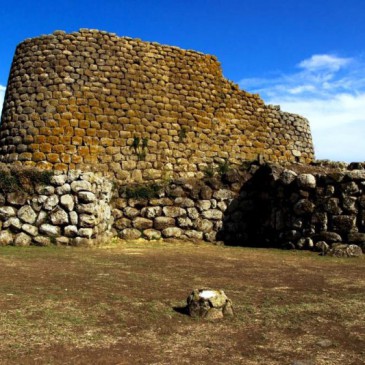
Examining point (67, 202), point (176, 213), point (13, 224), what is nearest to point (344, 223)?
point (176, 213)

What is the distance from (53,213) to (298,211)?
229 inches

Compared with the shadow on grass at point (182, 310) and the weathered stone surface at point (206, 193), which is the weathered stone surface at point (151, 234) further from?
the shadow on grass at point (182, 310)

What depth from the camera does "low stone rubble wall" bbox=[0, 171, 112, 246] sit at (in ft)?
30.1

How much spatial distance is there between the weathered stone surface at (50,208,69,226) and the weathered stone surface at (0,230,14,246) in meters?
0.91

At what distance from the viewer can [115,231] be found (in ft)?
37.9

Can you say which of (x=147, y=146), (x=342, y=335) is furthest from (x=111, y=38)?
(x=342, y=335)

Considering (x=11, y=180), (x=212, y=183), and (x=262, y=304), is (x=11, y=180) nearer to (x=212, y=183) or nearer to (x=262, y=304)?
(x=212, y=183)

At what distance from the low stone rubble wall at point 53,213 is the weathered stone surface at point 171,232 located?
214 centimetres

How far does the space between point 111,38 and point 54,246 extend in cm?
718

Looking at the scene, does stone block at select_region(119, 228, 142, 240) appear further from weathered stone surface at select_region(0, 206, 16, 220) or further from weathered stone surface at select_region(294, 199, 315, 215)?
weathered stone surface at select_region(294, 199, 315, 215)

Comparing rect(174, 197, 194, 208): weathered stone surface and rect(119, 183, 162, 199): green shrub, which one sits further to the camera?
rect(174, 197, 194, 208): weathered stone surface

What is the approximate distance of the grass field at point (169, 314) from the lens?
3.15m

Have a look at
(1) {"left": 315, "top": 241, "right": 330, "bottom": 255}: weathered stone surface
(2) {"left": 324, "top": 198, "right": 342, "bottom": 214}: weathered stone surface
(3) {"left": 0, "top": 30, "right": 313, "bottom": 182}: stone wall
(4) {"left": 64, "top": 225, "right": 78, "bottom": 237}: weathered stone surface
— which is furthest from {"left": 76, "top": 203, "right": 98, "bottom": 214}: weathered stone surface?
(2) {"left": 324, "top": 198, "right": 342, "bottom": 214}: weathered stone surface

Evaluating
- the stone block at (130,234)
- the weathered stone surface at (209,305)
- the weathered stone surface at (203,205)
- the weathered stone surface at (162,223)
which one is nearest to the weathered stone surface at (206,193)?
the weathered stone surface at (203,205)
